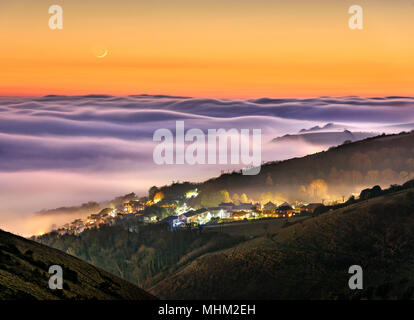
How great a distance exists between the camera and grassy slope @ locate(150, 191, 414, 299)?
39.7m

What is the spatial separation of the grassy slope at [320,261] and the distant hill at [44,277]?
46.3 ft

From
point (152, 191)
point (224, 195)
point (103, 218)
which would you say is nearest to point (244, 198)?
point (224, 195)

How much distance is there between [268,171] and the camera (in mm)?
129125

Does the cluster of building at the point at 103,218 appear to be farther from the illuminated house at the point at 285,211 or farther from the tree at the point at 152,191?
the illuminated house at the point at 285,211

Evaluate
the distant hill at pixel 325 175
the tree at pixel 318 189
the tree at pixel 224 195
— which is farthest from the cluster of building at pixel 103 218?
the tree at pixel 318 189

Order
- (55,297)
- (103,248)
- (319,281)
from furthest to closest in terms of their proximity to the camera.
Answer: (103,248)
(319,281)
(55,297)

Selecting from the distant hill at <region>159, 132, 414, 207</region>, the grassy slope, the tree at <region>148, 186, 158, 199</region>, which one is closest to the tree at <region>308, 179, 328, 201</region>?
the distant hill at <region>159, 132, 414, 207</region>

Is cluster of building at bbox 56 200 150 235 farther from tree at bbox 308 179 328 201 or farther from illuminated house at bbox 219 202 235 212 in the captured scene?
tree at bbox 308 179 328 201

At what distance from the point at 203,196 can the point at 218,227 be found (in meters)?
41.1

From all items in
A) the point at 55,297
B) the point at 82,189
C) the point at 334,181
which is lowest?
the point at 82,189

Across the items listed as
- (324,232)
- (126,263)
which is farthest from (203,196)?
(324,232)
